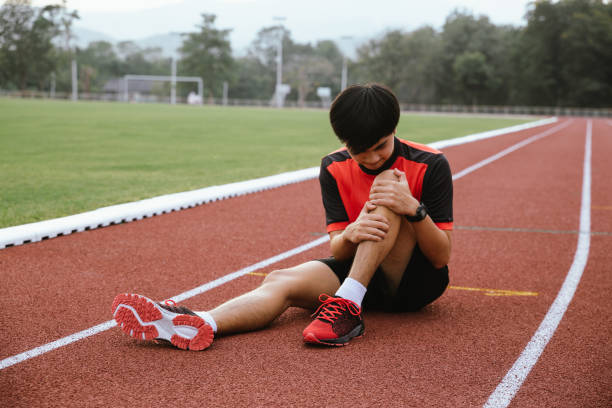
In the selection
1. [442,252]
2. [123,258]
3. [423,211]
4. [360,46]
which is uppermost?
[360,46]

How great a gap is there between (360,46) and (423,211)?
4120 inches

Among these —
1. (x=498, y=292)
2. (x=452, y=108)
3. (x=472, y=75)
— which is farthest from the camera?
(x=472, y=75)

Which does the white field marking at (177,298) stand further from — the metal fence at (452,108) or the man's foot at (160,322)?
the metal fence at (452,108)

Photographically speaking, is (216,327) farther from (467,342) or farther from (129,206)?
(129,206)

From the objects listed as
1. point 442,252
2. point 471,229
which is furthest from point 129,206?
point 442,252

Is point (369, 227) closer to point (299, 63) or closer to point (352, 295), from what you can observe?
point (352, 295)

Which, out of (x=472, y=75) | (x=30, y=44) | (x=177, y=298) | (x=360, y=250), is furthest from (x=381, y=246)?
(x=472, y=75)

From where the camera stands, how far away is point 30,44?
7150 centimetres

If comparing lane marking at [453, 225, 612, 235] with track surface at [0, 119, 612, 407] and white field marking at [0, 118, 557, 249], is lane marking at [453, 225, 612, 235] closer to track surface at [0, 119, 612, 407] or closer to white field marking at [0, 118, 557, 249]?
track surface at [0, 119, 612, 407]

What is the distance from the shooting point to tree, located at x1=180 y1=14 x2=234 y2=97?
306 feet

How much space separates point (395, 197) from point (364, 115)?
1.54ft

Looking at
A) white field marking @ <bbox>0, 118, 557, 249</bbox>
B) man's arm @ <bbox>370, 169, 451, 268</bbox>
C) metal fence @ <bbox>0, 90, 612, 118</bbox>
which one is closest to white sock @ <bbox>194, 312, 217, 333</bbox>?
man's arm @ <bbox>370, 169, 451, 268</bbox>

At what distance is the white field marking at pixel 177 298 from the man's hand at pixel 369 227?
150 centimetres

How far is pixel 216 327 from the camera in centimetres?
325
